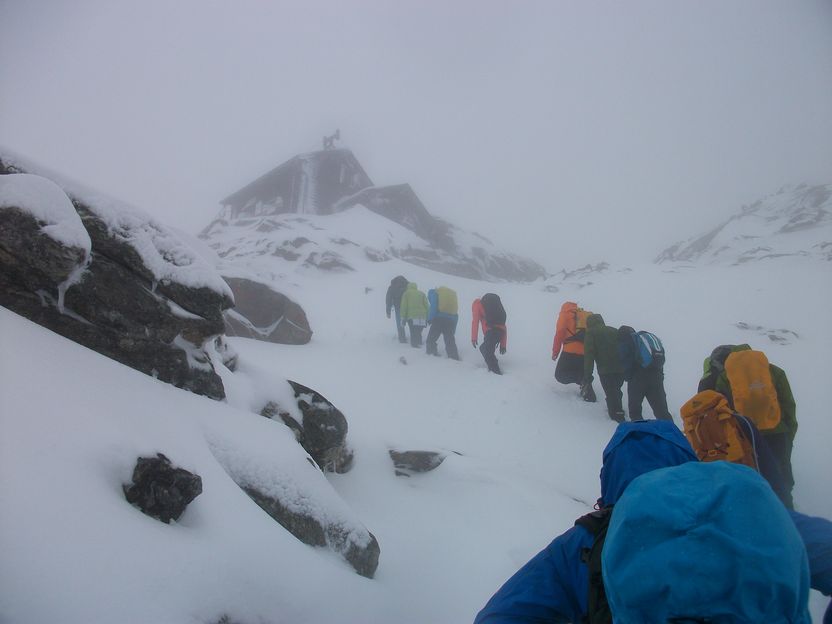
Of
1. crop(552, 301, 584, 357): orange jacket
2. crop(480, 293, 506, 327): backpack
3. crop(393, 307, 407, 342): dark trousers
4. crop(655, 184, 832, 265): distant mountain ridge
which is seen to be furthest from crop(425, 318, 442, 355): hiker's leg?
crop(655, 184, 832, 265): distant mountain ridge

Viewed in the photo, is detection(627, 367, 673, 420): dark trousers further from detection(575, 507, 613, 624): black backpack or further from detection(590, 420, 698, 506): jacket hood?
detection(575, 507, 613, 624): black backpack

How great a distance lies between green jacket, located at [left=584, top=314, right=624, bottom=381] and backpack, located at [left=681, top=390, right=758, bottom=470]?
371 centimetres

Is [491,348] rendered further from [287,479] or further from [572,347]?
[287,479]

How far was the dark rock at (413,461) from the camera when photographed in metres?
5.70

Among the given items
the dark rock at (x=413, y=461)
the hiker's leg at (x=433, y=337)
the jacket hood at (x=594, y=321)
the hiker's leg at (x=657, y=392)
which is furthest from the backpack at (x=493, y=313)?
the dark rock at (x=413, y=461)

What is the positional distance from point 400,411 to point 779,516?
7.36 meters

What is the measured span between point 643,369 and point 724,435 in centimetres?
368

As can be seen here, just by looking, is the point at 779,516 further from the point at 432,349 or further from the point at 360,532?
the point at 432,349

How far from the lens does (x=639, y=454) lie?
181 cm

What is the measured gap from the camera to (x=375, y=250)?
94.0 ft

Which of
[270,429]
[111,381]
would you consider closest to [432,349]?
[270,429]

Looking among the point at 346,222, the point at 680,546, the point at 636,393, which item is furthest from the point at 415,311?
the point at 346,222

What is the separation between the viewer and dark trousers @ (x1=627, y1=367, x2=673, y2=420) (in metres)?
6.95

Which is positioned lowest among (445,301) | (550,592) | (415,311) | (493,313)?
(550,592)
